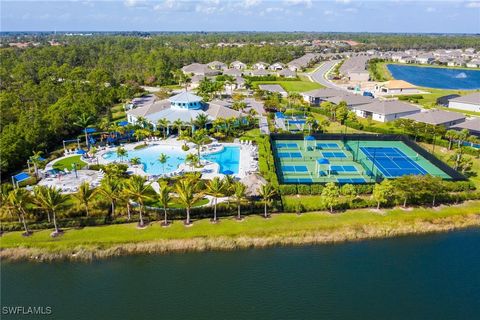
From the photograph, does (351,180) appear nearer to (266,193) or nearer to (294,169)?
(294,169)

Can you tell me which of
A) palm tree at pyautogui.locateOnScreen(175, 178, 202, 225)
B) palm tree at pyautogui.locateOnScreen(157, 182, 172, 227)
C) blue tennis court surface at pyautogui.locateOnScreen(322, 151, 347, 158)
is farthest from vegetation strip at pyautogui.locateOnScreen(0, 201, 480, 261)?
blue tennis court surface at pyautogui.locateOnScreen(322, 151, 347, 158)

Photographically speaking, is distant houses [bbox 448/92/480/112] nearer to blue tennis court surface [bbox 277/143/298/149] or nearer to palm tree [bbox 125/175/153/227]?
blue tennis court surface [bbox 277/143/298/149]

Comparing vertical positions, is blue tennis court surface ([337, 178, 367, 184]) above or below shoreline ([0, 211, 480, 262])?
above

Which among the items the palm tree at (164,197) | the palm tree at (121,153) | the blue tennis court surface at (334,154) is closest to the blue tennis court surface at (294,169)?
the blue tennis court surface at (334,154)

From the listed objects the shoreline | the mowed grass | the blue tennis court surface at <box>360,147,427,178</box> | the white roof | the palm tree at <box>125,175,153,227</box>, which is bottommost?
the shoreline

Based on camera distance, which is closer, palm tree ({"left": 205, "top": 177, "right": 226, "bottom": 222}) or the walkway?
palm tree ({"left": 205, "top": 177, "right": 226, "bottom": 222})

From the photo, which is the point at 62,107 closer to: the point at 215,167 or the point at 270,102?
the point at 215,167

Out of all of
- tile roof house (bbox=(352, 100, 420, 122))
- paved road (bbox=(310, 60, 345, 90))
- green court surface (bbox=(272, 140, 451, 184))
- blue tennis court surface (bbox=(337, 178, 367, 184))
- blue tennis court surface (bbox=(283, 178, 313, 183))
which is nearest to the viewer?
blue tennis court surface (bbox=(283, 178, 313, 183))
